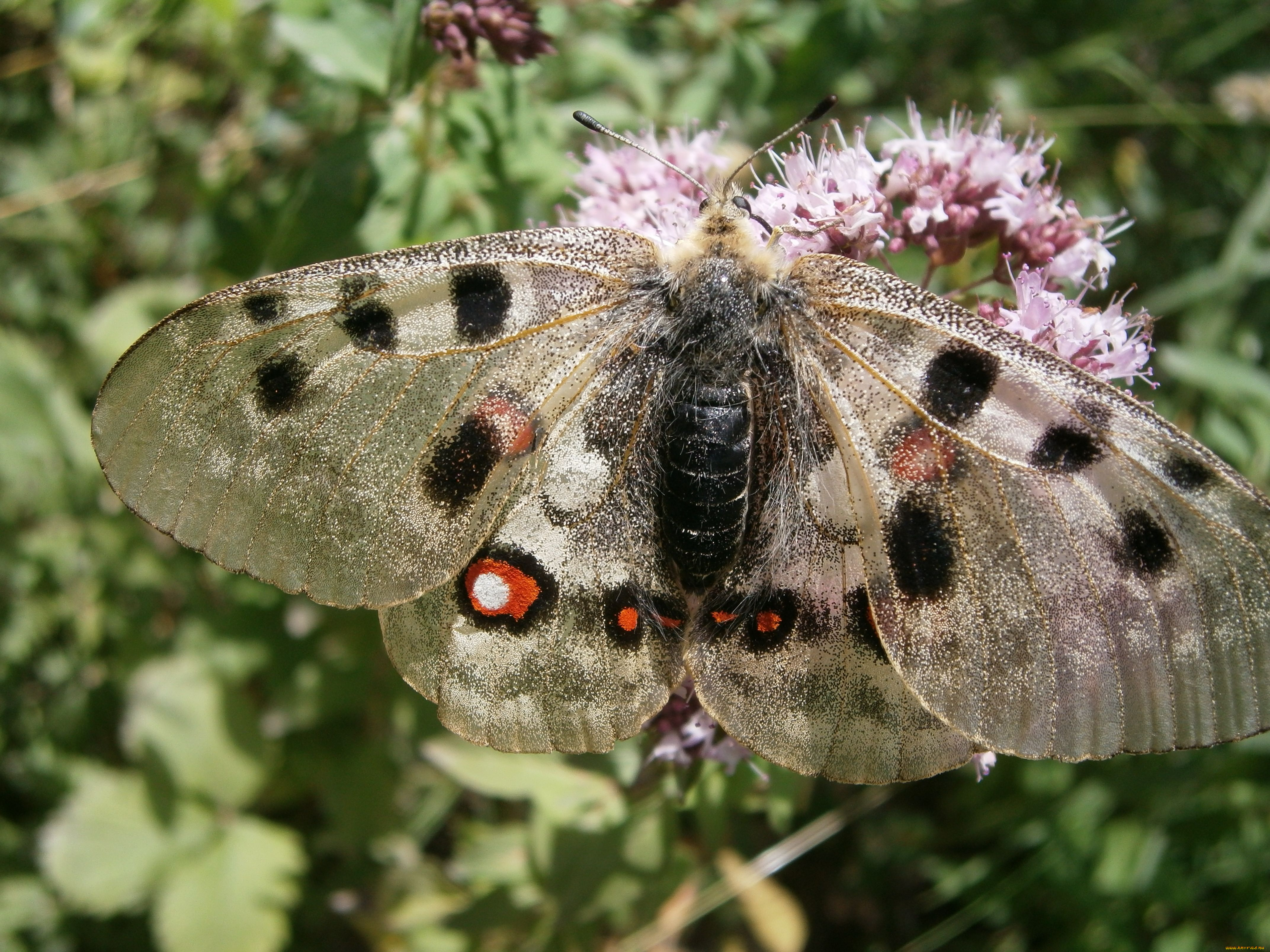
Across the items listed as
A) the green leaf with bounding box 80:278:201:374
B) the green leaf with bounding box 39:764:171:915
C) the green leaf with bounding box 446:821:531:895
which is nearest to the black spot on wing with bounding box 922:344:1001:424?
the green leaf with bounding box 446:821:531:895

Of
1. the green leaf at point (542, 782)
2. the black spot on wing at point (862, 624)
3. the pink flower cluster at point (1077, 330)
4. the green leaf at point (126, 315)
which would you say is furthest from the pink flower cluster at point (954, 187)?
the green leaf at point (126, 315)

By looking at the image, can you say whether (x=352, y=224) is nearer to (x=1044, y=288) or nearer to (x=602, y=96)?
(x=602, y=96)

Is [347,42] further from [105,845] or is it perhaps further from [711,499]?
[105,845]

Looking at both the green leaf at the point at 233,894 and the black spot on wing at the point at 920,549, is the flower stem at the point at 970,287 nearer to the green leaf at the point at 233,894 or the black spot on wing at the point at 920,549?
the black spot on wing at the point at 920,549

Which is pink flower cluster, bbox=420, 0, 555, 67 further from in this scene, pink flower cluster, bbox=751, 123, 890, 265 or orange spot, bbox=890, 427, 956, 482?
orange spot, bbox=890, 427, 956, 482

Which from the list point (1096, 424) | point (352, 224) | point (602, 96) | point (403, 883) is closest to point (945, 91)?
point (602, 96)

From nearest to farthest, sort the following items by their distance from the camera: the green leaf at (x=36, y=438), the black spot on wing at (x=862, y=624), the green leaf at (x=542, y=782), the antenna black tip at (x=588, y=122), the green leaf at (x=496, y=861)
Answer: the black spot on wing at (x=862, y=624)
the antenna black tip at (x=588, y=122)
the green leaf at (x=542, y=782)
the green leaf at (x=496, y=861)
the green leaf at (x=36, y=438)

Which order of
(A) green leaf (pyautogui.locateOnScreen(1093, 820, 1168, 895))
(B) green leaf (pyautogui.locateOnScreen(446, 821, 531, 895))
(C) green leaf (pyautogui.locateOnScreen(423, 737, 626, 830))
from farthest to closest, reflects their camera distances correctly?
(A) green leaf (pyautogui.locateOnScreen(1093, 820, 1168, 895))
(B) green leaf (pyautogui.locateOnScreen(446, 821, 531, 895))
(C) green leaf (pyautogui.locateOnScreen(423, 737, 626, 830))
